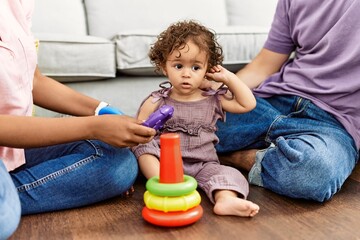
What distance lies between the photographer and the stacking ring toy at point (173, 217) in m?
1.14

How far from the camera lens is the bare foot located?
1610mm

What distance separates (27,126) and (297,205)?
0.67 m

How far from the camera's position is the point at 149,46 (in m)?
2.07

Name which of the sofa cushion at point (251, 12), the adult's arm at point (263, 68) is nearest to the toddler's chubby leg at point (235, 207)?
the adult's arm at point (263, 68)

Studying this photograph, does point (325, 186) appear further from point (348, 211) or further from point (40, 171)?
point (40, 171)

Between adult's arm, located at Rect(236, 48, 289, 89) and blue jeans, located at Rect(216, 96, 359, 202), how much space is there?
0.11 m

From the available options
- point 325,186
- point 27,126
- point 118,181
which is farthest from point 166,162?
point 325,186

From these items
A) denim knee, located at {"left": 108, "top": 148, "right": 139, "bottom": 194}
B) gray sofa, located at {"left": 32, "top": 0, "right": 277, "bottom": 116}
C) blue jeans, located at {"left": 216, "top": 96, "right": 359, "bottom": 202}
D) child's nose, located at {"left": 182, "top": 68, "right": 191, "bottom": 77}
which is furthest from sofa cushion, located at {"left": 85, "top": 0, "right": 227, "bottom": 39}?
denim knee, located at {"left": 108, "top": 148, "right": 139, "bottom": 194}

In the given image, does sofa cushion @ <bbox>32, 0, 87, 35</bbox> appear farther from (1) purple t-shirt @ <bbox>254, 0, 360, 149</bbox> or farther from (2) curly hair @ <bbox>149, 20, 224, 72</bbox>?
(1) purple t-shirt @ <bbox>254, 0, 360, 149</bbox>

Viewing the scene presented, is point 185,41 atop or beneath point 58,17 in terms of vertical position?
atop

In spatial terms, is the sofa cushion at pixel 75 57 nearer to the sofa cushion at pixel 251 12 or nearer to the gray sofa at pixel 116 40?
the gray sofa at pixel 116 40

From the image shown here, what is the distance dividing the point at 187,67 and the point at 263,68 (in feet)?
1.35

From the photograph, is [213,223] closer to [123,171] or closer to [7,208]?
[123,171]

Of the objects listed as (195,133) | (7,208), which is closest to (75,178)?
(7,208)
